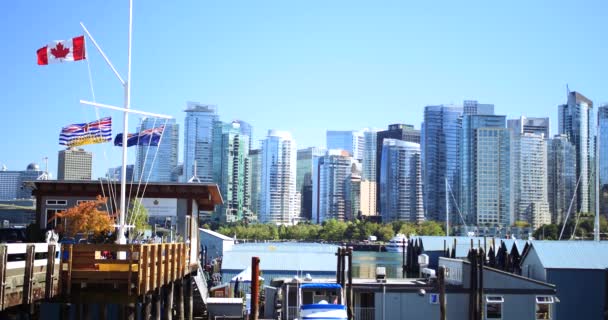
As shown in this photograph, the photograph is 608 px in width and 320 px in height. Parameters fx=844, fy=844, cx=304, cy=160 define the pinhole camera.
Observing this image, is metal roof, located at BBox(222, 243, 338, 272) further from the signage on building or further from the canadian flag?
the canadian flag

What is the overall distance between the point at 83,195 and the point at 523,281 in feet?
66.5

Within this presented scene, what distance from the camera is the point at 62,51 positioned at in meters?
26.1

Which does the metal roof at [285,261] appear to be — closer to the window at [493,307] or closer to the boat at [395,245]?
the window at [493,307]

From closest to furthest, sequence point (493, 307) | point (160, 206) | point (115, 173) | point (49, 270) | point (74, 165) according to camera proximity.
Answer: point (49, 270)
point (160, 206)
point (493, 307)
point (115, 173)
point (74, 165)

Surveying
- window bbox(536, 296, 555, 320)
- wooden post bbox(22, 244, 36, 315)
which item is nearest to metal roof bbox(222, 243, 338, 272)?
window bbox(536, 296, 555, 320)

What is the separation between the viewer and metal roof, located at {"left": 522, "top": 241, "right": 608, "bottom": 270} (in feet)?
149

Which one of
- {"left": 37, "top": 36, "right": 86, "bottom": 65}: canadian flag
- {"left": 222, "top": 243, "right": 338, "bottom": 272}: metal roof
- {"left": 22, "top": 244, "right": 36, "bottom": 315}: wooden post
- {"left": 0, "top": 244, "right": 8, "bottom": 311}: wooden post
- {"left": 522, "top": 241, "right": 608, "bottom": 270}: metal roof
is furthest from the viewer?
{"left": 222, "top": 243, "right": 338, "bottom": 272}: metal roof

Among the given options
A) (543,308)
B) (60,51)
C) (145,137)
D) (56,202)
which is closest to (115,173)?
(56,202)

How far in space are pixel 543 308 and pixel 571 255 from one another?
34.1 ft

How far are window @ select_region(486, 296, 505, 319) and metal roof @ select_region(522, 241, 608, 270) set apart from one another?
969 centimetres

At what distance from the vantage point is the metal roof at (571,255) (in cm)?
4553

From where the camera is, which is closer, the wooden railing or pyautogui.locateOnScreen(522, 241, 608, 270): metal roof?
the wooden railing

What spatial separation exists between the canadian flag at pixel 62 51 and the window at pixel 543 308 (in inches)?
895

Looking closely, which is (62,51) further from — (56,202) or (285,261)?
(285,261)
